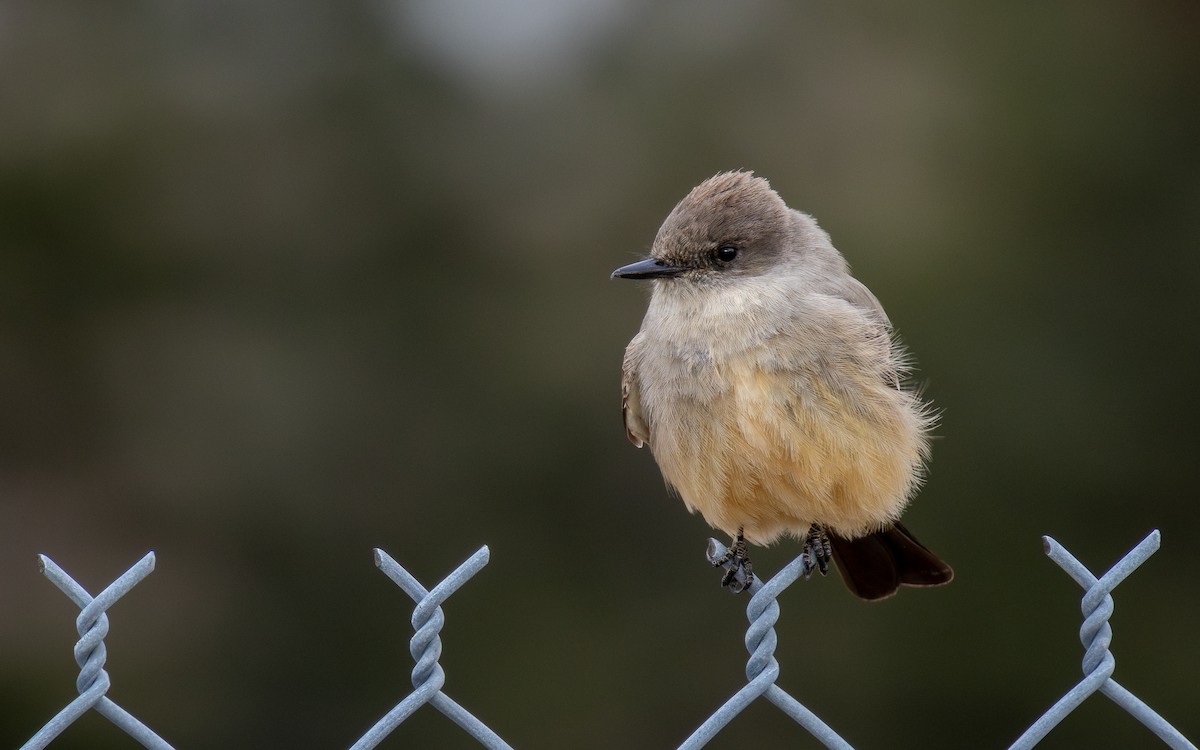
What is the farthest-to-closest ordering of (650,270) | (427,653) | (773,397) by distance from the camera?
(650,270)
(773,397)
(427,653)

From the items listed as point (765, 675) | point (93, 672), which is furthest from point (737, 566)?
point (93, 672)

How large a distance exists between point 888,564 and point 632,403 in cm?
77

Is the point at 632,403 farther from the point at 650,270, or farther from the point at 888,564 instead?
the point at 888,564

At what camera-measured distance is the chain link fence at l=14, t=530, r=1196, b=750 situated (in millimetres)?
1513

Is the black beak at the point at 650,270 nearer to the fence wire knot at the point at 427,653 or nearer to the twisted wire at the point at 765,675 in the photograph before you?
the twisted wire at the point at 765,675

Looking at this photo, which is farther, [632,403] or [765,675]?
[632,403]

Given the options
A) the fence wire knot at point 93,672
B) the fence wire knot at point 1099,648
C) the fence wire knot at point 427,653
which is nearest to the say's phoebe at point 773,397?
the fence wire knot at point 1099,648

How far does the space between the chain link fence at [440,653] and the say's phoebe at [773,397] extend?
26.5 inches

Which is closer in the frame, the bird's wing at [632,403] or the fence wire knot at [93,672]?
the fence wire knot at [93,672]

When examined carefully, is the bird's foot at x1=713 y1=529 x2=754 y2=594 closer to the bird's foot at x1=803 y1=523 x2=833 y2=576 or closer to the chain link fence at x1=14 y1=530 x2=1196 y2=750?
the bird's foot at x1=803 y1=523 x2=833 y2=576

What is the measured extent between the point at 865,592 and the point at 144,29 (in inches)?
167

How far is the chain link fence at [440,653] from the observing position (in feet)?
4.96

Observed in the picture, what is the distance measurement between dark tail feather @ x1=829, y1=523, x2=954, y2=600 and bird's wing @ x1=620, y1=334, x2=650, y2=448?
574 mm

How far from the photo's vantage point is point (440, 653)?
69.8 inches
